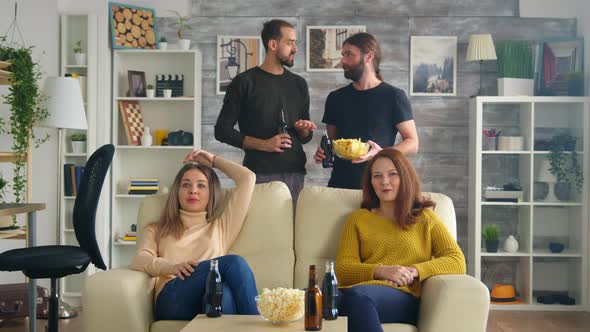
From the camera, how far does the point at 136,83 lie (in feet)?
20.9

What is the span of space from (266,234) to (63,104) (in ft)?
7.63

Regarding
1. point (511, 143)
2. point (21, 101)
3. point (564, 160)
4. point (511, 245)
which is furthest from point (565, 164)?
point (21, 101)

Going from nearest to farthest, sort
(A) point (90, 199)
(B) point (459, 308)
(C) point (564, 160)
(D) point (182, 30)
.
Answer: (B) point (459, 308) → (A) point (90, 199) → (C) point (564, 160) → (D) point (182, 30)

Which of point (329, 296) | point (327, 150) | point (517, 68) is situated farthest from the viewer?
point (517, 68)

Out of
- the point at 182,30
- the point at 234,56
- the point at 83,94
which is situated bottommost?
the point at 83,94

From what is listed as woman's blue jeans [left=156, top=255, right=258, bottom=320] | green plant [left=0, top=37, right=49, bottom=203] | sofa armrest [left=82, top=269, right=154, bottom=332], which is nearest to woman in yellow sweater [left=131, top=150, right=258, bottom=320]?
woman's blue jeans [left=156, top=255, right=258, bottom=320]

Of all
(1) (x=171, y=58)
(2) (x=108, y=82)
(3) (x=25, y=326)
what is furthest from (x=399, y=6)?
(3) (x=25, y=326)

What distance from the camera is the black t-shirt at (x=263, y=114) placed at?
4.49 metres

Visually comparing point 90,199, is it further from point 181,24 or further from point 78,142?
point 181,24

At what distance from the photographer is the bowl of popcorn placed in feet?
9.55

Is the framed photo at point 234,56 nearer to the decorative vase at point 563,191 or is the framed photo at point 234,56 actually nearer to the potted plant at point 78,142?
the potted plant at point 78,142

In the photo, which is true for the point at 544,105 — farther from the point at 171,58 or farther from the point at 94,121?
Answer: the point at 94,121

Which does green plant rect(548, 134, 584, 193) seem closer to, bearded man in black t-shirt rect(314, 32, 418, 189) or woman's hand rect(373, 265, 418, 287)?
bearded man in black t-shirt rect(314, 32, 418, 189)

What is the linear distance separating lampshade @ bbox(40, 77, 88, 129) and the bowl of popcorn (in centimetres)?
308
